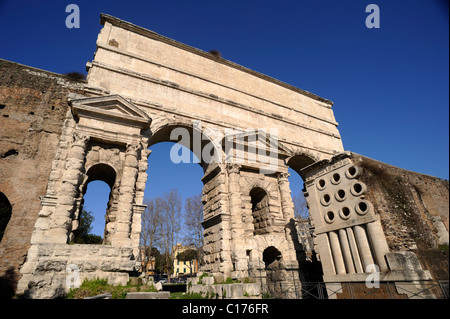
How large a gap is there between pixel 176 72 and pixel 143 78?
212 centimetres

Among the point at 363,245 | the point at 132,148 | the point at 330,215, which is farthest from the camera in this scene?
the point at 132,148

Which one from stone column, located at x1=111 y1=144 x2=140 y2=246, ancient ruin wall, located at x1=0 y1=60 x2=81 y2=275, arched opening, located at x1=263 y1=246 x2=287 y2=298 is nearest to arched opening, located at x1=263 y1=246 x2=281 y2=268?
arched opening, located at x1=263 y1=246 x2=287 y2=298

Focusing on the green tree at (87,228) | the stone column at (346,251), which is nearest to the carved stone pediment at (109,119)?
the stone column at (346,251)

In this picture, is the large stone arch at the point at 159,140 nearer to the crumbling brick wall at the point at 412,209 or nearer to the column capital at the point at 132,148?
the column capital at the point at 132,148

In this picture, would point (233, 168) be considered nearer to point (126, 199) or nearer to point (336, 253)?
point (126, 199)

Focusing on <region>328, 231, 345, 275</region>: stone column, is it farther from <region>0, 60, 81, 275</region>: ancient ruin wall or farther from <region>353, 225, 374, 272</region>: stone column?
<region>0, 60, 81, 275</region>: ancient ruin wall

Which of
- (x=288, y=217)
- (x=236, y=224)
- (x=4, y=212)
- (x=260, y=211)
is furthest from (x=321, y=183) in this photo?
(x=4, y=212)

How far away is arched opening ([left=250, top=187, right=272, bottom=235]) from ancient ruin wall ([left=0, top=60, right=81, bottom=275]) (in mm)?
9548

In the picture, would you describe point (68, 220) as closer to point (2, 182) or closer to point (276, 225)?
point (2, 182)

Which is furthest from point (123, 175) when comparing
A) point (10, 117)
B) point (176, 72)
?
point (176, 72)

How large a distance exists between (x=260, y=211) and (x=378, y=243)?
6808 mm

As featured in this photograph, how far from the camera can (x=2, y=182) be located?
320 inches

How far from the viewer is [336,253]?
26.2ft

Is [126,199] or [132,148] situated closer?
[126,199]
